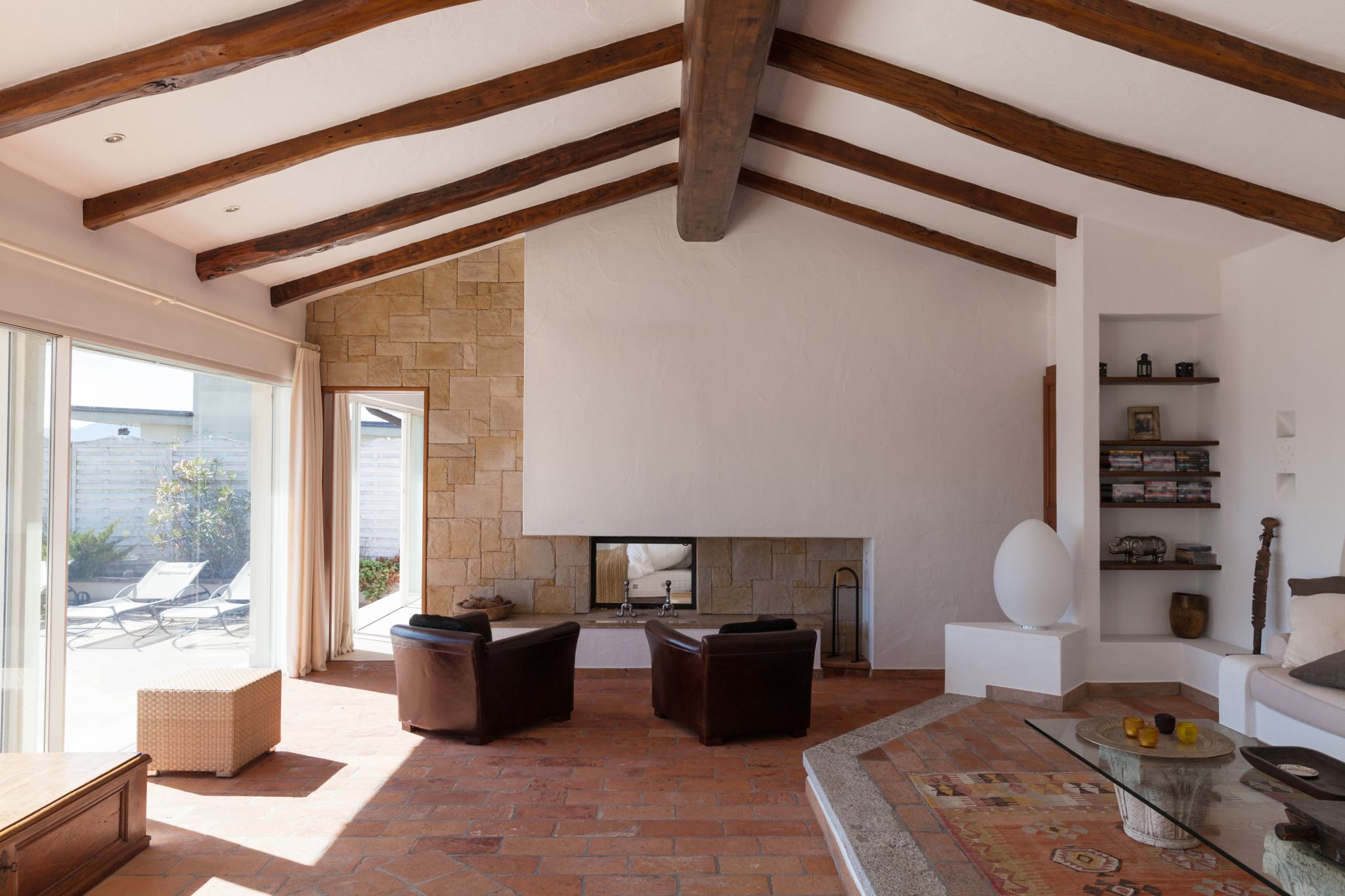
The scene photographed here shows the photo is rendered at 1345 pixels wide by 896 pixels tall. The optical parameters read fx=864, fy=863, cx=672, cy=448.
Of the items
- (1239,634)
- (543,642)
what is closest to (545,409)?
(543,642)

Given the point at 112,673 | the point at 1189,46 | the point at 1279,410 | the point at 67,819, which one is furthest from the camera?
the point at 1279,410

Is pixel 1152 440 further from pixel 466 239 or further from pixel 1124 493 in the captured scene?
pixel 466 239

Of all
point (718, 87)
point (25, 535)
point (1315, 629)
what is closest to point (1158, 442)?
point (1315, 629)

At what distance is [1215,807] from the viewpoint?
3.06 m

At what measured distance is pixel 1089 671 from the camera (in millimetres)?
5906

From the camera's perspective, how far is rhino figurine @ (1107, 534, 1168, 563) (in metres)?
6.02

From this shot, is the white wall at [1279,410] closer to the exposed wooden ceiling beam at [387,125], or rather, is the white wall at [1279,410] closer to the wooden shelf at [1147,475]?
the wooden shelf at [1147,475]

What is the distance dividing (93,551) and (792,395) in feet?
16.0

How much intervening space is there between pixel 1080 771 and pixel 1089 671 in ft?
5.30

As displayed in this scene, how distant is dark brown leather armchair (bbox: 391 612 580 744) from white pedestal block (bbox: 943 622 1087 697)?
278 cm

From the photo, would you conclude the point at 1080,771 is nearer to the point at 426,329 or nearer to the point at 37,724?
the point at 37,724

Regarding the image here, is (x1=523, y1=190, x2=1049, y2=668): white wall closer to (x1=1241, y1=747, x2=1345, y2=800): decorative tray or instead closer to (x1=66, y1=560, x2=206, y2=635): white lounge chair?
(x1=66, y1=560, x2=206, y2=635): white lounge chair

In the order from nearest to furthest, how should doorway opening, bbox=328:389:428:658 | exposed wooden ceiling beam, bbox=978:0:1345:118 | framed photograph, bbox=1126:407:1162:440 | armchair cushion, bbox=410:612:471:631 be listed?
exposed wooden ceiling beam, bbox=978:0:1345:118, armchair cushion, bbox=410:612:471:631, framed photograph, bbox=1126:407:1162:440, doorway opening, bbox=328:389:428:658

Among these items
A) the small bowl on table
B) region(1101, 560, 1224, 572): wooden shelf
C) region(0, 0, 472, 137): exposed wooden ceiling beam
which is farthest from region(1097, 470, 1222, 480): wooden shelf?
region(0, 0, 472, 137): exposed wooden ceiling beam
